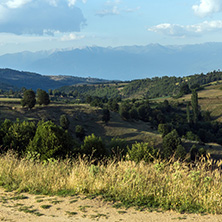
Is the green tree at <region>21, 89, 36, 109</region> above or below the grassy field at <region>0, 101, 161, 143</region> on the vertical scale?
above

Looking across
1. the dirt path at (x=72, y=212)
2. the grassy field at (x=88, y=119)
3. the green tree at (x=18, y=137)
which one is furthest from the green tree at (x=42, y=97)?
the dirt path at (x=72, y=212)

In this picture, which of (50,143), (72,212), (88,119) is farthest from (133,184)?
(88,119)

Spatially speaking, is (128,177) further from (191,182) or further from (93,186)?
(191,182)

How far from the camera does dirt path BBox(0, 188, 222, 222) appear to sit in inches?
281

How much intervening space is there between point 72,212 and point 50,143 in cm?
1217

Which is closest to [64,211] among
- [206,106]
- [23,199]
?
[23,199]

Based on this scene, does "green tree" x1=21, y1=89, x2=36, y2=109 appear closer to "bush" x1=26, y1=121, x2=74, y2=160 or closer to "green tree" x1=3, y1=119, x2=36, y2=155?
"green tree" x1=3, y1=119, x2=36, y2=155

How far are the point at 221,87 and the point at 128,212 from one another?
177518 millimetres

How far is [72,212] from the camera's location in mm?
7457

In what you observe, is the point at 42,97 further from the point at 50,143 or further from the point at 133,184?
the point at 133,184

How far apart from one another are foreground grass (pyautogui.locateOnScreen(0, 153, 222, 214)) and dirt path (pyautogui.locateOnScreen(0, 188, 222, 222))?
1.46 ft

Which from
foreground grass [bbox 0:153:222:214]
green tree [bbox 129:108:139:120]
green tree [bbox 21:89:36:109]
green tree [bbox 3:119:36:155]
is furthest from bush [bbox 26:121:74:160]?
green tree [bbox 129:108:139:120]

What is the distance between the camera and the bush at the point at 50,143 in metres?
18.7

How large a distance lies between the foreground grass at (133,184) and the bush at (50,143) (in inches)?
320
